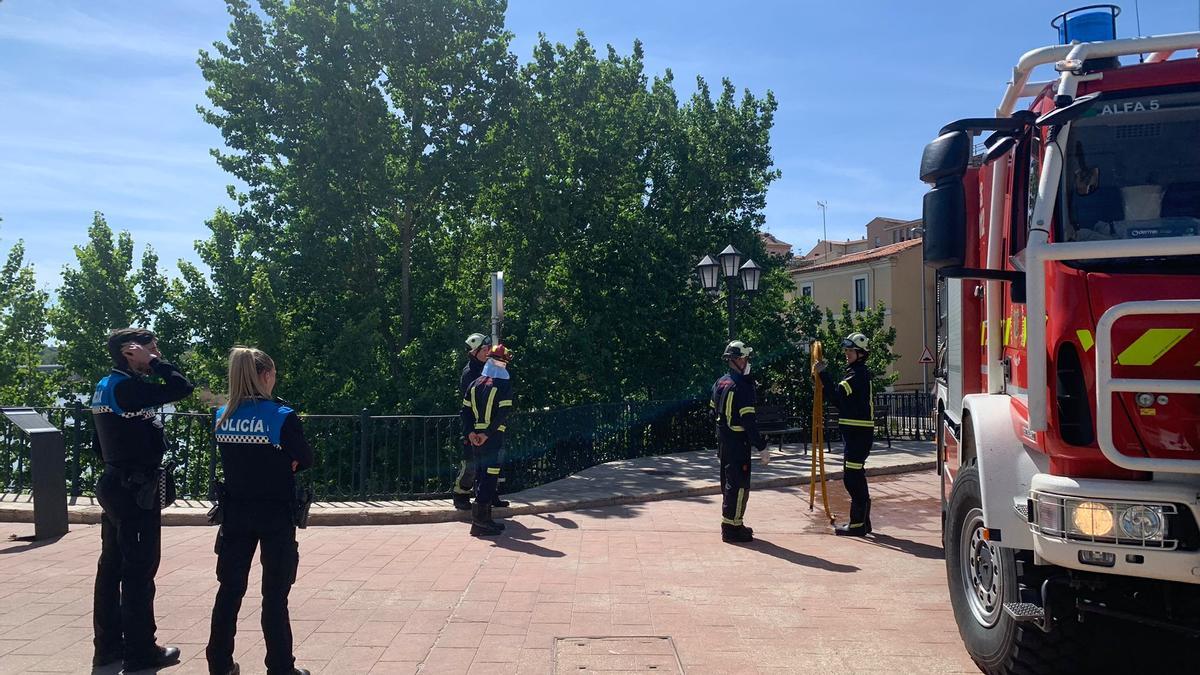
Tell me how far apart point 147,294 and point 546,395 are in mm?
13245

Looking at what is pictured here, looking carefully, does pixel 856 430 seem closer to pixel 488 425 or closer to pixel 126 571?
pixel 488 425

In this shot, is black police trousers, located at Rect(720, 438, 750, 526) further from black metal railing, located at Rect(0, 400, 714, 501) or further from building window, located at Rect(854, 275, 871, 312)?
building window, located at Rect(854, 275, 871, 312)

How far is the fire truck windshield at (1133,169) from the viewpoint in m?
3.75

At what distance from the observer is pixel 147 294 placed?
24859 mm

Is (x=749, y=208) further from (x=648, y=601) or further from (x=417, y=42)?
(x=648, y=601)

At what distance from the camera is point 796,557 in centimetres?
738

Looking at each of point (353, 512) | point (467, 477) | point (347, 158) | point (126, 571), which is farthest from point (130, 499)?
point (347, 158)

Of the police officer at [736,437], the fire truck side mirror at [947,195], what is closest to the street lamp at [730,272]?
the police officer at [736,437]

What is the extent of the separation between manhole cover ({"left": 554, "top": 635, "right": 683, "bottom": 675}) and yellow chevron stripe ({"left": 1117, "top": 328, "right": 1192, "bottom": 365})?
2.68 m

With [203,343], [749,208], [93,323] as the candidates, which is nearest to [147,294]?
[93,323]

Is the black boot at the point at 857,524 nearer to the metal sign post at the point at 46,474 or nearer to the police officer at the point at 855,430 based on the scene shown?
the police officer at the point at 855,430

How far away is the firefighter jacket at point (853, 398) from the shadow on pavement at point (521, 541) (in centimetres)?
305

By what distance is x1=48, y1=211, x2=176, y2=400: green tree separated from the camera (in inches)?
922

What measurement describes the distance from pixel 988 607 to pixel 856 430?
379 cm
